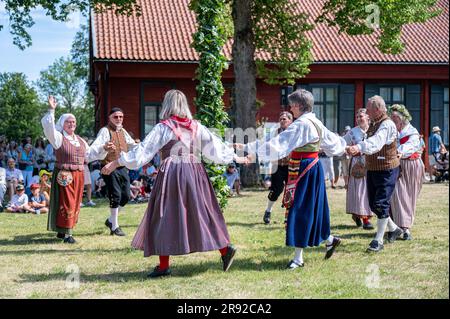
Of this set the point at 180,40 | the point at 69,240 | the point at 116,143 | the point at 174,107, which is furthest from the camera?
the point at 180,40

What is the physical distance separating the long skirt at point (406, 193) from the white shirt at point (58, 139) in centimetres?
413

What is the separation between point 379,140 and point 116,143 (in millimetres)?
3881

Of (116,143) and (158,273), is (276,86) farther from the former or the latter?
(158,273)

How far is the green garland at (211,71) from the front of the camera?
454 inches

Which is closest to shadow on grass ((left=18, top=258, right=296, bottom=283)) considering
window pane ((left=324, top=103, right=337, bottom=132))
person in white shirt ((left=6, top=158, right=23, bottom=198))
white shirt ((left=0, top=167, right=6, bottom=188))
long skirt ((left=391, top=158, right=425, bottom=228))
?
long skirt ((left=391, top=158, right=425, bottom=228))

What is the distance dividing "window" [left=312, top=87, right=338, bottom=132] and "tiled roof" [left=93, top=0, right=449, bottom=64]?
4.86ft

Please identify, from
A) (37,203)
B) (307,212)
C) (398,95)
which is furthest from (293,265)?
(398,95)

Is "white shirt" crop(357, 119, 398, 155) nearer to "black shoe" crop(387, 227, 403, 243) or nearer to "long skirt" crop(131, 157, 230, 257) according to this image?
"black shoe" crop(387, 227, 403, 243)

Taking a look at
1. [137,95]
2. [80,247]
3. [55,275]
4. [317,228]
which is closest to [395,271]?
[317,228]

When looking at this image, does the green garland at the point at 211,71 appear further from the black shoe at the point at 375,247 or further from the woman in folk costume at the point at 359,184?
the black shoe at the point at 375,247

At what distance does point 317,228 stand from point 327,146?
91cm

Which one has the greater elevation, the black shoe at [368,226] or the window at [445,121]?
the window at [445,121]

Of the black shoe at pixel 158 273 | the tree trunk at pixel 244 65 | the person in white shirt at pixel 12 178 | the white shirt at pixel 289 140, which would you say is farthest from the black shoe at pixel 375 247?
the tree trunk at pixel 244 65

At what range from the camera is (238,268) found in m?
7.03
